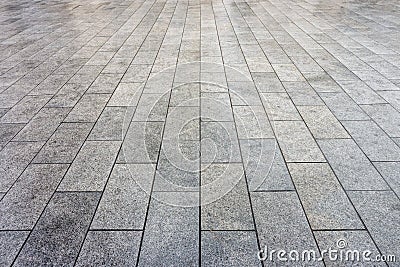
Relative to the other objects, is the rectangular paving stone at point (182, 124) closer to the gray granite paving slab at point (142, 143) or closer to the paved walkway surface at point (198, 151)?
the paved walkway surface at point (198, 151)

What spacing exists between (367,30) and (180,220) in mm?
8903

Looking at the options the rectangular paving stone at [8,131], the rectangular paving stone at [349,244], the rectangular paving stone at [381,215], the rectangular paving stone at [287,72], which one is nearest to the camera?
the rectangular paving stone at [349,244]

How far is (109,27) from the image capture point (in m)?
10.2

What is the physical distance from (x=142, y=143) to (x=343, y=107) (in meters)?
3.25

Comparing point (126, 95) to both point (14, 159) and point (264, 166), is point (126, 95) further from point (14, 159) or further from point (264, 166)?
point (264, 166)

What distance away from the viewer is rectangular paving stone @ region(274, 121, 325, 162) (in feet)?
13.1

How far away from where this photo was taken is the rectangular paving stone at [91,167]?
3585 millimetres

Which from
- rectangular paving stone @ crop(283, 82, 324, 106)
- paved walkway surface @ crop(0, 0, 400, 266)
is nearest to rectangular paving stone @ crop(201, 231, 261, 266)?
paved walkway surface @ crop(0, 0, 400, 266)

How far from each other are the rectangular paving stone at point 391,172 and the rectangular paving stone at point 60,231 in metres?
3.23

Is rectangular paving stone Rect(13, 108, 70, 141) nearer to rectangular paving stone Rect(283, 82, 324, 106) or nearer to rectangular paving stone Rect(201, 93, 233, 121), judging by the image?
rectangular paving stone Rect(201, 93, 233, 121)

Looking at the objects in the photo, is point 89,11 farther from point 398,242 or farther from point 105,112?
point 398,242

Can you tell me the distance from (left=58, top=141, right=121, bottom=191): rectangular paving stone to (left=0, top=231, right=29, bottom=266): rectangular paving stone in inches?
26.1

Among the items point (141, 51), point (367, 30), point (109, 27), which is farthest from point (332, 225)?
point (109, 27)

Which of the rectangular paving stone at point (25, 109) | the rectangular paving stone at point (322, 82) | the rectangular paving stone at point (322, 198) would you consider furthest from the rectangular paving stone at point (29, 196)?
the rectangular paving stone at point (322, 82)
